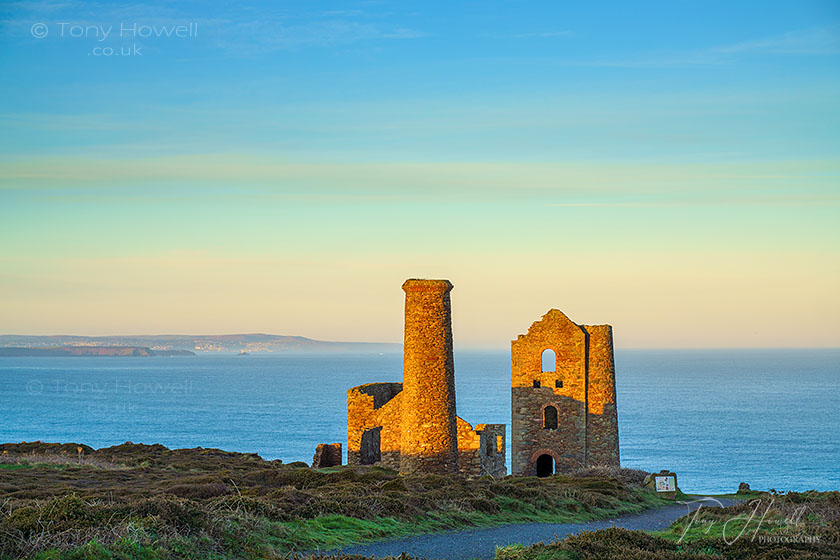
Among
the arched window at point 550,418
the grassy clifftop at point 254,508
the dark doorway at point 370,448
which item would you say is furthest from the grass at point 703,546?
the arched window at point 550,418

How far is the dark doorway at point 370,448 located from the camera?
34594 millimetres

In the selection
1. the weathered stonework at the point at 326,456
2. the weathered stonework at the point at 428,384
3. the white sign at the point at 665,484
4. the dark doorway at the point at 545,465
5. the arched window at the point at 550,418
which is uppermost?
the weathered stonework at the point at 428,384

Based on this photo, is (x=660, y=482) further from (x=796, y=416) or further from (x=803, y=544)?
(x=796, y=416)

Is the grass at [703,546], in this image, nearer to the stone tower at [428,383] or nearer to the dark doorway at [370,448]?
the stone tower at [428,383]

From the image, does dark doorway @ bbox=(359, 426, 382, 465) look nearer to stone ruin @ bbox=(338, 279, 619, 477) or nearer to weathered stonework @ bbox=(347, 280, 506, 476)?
stone ruin @ bbox=(338, 279, 619, 477)

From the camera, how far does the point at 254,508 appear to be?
55.7ft

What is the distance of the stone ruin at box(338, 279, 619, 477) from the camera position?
1160 inches

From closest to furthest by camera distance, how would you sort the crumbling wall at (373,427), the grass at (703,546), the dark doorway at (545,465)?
the grass at (703,546)
the crumbling wall at (373,427)
the dark doorway at (545,465)

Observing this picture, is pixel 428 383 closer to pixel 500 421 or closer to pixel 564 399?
pixel 564 399

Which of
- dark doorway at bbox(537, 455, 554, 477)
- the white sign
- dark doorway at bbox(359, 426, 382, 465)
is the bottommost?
dark doorway at bbox(537, 455, 554, 477)

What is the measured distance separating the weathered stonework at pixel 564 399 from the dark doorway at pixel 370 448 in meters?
7.92

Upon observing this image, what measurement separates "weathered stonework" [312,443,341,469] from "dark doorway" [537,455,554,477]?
32.5ft
